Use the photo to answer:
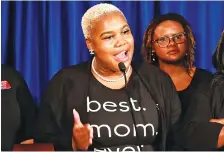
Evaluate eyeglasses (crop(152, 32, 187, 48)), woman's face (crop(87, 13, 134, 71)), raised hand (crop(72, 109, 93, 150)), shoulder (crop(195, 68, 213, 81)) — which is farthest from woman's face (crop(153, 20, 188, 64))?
raised hand (crop(72, 109, 93, 150))

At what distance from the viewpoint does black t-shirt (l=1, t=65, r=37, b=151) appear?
183 cm

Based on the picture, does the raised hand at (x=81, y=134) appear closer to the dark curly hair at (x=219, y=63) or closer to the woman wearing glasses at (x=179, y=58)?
the woman wearing glasses at (x=179, y=58)

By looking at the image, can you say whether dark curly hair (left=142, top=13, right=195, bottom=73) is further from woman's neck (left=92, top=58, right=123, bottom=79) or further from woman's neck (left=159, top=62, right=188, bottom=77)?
woman's neck (left=92, top=58, right=123, bottom=79)

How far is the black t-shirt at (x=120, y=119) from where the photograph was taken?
1.69 meters

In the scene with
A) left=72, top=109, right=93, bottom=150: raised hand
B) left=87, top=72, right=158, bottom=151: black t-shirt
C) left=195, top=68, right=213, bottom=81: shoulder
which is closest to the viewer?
left=72, top=109, right=93, bottom=150: raised hand

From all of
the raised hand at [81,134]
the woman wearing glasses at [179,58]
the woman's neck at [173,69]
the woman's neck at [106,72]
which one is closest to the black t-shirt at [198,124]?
the woman wearing glasses at [179,58]

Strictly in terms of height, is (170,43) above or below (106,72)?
above

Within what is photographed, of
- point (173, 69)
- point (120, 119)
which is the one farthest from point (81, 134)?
point (173, 69)

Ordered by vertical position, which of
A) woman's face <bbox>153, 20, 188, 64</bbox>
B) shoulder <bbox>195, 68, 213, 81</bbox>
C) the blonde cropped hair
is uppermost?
the blonde cropped hair

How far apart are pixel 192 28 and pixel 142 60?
305mm

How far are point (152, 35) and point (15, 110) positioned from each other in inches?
28.5

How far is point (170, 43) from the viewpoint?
1.99 meters

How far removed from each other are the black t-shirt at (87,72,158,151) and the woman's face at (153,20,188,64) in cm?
32

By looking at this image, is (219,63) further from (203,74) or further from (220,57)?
(203,74)
